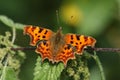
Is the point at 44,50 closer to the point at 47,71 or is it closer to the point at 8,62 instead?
the point at 47,71

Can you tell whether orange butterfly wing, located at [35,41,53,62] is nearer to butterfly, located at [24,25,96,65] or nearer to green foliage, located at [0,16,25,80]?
Answer: butterfly, located at [24,25,96,65]

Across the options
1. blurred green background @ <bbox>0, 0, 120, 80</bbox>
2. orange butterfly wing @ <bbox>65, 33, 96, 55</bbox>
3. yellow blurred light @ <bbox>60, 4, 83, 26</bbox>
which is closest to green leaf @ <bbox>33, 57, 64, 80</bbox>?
orange butterfly wing @ <bbox>65, 33, 96, 55</bbox>

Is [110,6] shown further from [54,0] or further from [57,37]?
[57,37]

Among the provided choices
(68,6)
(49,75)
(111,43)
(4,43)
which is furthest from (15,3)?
(49,75)

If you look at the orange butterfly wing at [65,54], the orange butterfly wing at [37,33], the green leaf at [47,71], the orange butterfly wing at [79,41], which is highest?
the orange butterfly wing at [37,33]

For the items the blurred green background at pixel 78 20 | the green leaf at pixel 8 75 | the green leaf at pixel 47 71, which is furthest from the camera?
the blurred green background at pixel 78 20

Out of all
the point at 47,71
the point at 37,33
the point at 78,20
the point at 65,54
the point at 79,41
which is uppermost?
the point at 78,20

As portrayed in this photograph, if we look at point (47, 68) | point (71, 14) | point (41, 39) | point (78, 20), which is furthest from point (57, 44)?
point (71, 14)

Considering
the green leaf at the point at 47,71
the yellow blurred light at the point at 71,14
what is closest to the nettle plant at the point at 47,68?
the green leaf at the point at 47,71

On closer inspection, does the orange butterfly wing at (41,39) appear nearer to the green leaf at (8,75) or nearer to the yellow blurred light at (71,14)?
the green leaf at (8,75)

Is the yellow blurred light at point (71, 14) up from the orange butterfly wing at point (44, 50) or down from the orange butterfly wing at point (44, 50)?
up
